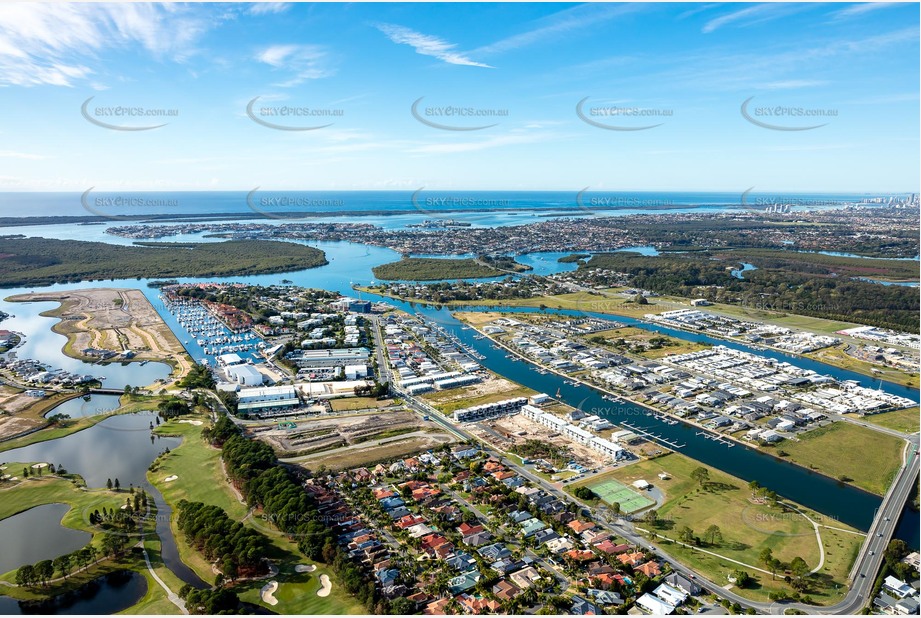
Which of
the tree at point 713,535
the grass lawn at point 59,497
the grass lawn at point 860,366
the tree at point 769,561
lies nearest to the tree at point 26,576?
the grass lawn at point 59,497

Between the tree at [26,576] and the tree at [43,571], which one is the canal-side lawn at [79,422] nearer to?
the tree at [26,576]

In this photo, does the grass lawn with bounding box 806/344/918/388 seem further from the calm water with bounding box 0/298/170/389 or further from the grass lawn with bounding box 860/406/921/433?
the calm water with bounding box 0/298/170/389

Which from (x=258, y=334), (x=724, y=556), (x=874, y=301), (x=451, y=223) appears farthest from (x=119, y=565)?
(x=451, y=223)

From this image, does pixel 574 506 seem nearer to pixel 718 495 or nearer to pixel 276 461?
pixel 718 495

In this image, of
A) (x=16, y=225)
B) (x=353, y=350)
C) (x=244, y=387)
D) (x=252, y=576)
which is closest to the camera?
(x=252, y=576)

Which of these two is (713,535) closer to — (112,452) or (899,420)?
(899,420)
